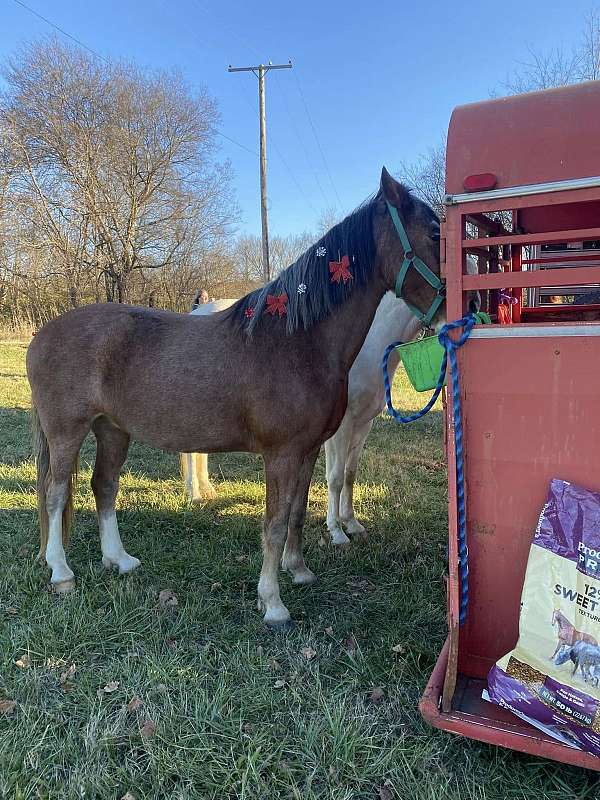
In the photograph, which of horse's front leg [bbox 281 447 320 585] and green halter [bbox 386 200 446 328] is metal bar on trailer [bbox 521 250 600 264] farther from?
horse's front leg [bbox 281 447 320 585]

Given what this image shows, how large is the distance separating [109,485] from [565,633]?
9.67ft

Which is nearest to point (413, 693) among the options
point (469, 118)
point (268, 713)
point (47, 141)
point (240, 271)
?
point (268, 713)

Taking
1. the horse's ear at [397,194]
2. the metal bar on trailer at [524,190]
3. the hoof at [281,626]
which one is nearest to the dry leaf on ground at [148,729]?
the hoof at [281,626]

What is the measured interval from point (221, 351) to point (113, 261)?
2108 cm

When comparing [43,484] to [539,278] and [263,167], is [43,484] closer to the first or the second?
[539,278]

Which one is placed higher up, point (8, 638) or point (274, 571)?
point (274, 571)

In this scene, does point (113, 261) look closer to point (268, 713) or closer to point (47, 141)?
point (47, 141)

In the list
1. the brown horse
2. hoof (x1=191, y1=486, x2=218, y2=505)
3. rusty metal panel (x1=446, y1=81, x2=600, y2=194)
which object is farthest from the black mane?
hoof (x1=191, y1=486, x2=218, y2=505)

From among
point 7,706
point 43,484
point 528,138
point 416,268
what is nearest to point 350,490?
point 416,268

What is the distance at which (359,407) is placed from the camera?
3699 millimetres

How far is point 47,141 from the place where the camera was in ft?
65.9

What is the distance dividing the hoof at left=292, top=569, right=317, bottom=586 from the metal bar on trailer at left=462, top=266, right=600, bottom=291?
2.20 meters

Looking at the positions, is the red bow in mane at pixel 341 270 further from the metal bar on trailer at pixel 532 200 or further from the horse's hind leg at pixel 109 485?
the horse's hind leg at pixel 109 485

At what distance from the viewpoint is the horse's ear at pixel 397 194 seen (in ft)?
8.00
